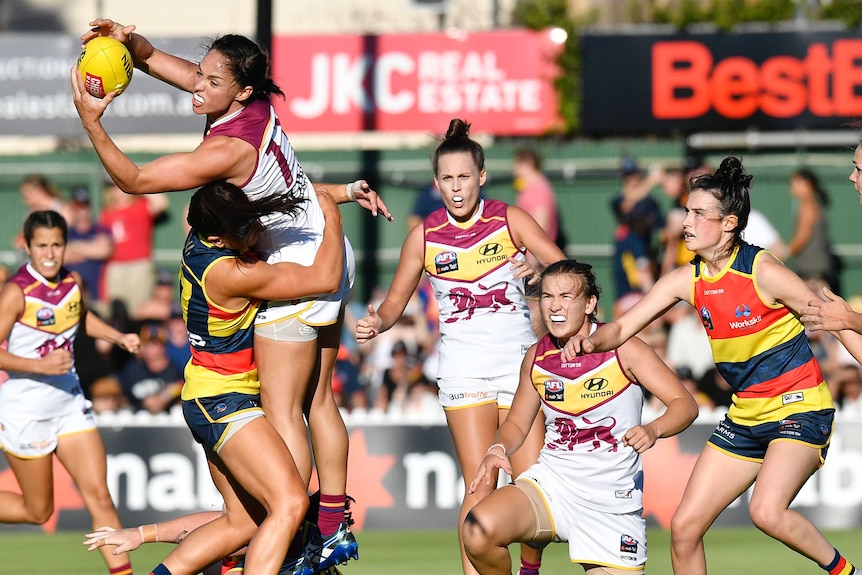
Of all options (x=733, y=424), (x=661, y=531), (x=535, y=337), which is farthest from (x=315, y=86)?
(x=733, y=424)

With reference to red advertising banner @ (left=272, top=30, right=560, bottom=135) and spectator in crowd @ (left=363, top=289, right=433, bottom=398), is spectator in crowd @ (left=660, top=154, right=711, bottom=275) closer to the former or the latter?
spectator in crowd @ (left=363, top=289, right=433, bottom=398)

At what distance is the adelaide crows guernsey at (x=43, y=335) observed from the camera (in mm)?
7371

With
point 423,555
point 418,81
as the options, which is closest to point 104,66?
point 423,555

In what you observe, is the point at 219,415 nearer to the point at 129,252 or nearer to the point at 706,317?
the point at 706,317

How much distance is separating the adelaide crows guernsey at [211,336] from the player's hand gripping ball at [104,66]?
2.44 ft

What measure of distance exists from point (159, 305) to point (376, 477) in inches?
137

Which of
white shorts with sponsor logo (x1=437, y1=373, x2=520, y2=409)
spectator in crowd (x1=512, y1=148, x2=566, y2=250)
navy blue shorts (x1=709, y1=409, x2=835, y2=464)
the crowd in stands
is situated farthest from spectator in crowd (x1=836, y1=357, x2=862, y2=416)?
white shorts with sponsor logo (x1=437, y1=373, x2=520, y2=409)

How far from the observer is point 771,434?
577cm

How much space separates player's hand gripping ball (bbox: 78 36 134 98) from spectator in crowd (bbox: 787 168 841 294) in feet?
26.9

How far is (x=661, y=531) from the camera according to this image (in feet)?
30.9

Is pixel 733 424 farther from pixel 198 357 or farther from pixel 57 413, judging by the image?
pixel 57 413

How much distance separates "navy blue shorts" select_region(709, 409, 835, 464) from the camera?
573 centimetres

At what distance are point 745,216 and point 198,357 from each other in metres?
2.58

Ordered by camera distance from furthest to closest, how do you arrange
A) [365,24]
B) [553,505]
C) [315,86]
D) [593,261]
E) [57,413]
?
1. [365,24]
2. [315,86]
3. [593,261]
4. [57,413]
5. [553,505]
